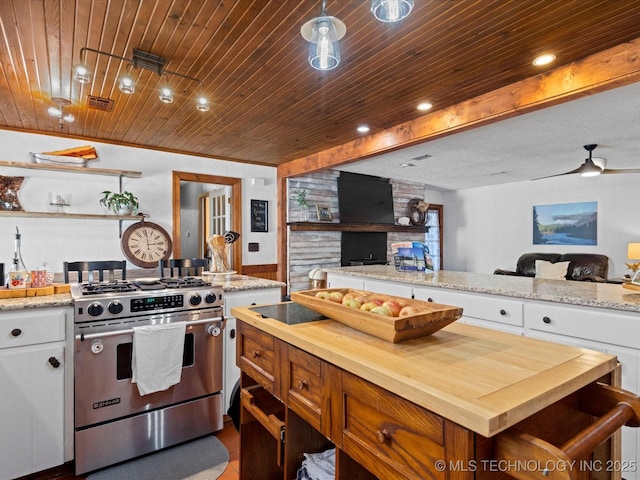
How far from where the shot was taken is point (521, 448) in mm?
652

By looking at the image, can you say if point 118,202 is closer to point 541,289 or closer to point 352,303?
point 352,303

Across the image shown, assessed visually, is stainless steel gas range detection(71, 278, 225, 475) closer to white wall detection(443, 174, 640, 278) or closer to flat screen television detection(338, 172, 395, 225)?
flat screen television detection(338, 172, 395, 225)

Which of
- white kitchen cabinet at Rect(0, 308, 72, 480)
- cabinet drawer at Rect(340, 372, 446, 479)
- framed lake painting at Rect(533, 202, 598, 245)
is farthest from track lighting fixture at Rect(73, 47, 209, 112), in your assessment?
framed lake painting at Rect(533, 202, 598, 245)

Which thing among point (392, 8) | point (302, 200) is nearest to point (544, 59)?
point (392, 8)

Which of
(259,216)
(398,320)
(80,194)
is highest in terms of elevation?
(80,194)

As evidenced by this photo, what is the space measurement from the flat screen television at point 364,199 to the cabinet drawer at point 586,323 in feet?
11.8

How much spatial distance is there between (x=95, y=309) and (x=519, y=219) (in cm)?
686

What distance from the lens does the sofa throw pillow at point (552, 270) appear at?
544cm

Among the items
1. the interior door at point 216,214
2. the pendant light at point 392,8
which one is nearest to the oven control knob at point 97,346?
the pendant light at point 392,8

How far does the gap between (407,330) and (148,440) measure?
81.9 inches

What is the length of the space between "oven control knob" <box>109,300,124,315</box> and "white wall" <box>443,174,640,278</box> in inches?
260

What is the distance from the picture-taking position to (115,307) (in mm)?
2133

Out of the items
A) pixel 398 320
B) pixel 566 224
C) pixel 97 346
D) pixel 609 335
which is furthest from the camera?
pixel 566 224

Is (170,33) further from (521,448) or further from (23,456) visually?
(23,456)
